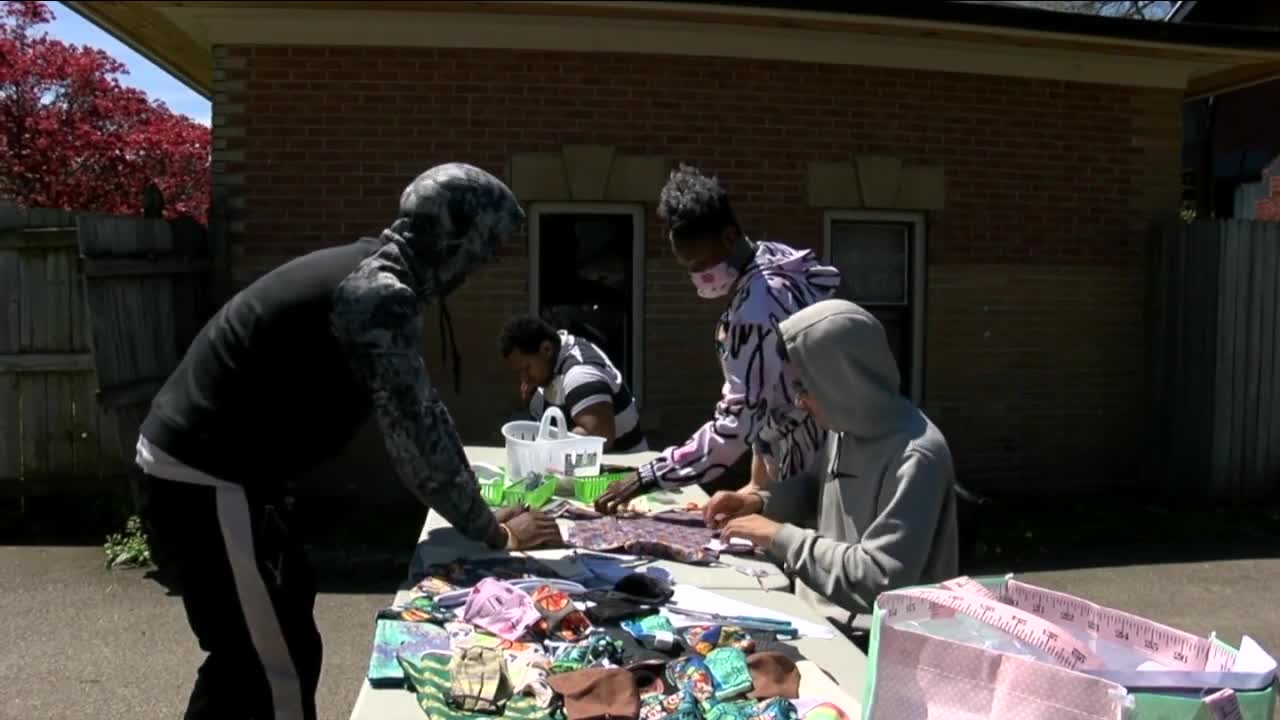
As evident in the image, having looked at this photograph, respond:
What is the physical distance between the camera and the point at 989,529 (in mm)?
8180

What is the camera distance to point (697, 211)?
3891mm

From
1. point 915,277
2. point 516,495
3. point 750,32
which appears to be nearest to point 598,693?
point 516,495

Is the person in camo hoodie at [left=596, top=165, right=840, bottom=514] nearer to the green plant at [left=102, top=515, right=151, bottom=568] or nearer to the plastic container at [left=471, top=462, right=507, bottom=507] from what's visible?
the plastic container at [left=471, top=462, right=507, bottom=507]

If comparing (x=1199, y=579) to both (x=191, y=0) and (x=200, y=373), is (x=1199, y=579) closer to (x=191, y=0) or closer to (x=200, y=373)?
(x=200, y=373)

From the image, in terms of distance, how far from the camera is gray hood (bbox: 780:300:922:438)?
9.47 feet

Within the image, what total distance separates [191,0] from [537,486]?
4867 millimetres

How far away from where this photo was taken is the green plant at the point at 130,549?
23.2 feet

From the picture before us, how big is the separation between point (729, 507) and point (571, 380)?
170 cm

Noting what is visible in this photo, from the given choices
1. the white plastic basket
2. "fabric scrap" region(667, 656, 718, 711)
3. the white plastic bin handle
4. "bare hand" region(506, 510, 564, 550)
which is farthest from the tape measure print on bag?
the white plastic bin handle

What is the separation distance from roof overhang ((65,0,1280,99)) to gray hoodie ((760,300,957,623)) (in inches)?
205

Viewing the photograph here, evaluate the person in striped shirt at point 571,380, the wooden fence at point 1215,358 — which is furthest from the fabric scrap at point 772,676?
the wooden fence at point 1215,358

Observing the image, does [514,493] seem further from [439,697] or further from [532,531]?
[439,697]

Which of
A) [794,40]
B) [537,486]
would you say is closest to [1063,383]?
[794,40]

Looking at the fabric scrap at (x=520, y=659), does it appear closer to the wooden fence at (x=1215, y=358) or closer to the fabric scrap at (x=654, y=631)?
the fabric scrap at (x=654, y=631)
